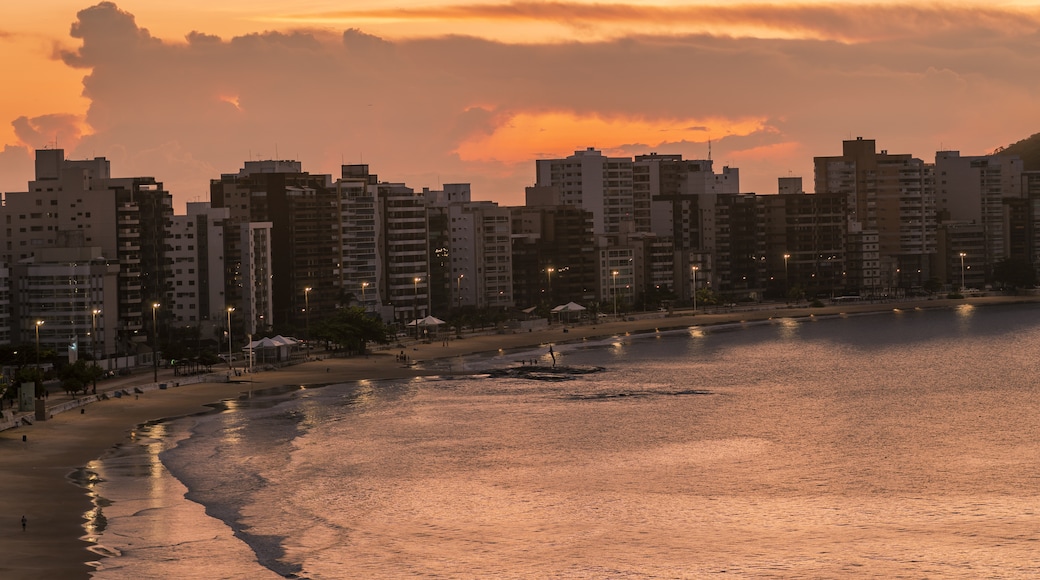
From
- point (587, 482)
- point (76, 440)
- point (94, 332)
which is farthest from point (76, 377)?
point (587, 482)

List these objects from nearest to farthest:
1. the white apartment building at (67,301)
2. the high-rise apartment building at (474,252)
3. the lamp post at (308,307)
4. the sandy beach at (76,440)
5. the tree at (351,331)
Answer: the sandy beach at (76,440), the white apartment building at (67,301), the tree at (351,331), the lamp post at (308,307), the high-rise apartment building at (474,252)

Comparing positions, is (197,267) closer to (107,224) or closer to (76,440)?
(107,224)

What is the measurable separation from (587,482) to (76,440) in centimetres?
2808

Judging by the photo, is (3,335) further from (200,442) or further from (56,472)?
(56,472)

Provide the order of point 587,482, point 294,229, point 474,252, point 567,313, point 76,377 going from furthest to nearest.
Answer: point 474,252 < point 567,313 < point 294,229 < point 76,377 < point 587,482

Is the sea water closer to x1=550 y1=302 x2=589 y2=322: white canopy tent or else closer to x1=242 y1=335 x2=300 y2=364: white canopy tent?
x1=242 y1=335 x2=300 y2=364: white canopy tent

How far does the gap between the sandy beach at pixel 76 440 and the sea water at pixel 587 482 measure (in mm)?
1583

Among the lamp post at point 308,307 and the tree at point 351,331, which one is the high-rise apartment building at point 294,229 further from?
the tree at point 351,331

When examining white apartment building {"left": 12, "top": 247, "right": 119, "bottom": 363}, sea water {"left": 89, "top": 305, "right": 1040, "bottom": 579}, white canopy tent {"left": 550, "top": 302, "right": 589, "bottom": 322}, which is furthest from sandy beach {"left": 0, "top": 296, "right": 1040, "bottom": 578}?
white canopy tent {"left": 550, "top": 302, "right": 589, "bottom": 322}

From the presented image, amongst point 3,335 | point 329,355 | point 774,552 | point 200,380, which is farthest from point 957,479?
point 3,335

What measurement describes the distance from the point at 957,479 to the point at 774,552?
18.8m

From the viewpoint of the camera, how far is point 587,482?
226 feet

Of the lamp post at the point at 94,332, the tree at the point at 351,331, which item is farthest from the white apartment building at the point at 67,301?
the tree at the point at 351,331

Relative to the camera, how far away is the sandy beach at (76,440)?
171 ft
